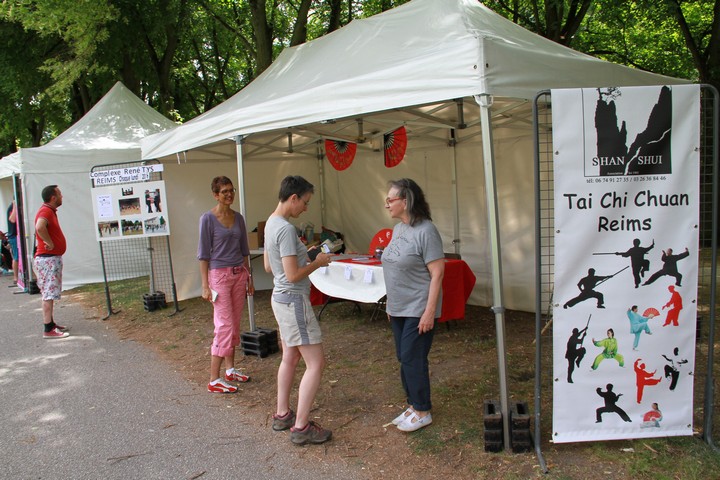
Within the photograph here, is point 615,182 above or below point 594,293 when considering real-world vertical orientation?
above

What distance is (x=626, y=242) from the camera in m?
2.77

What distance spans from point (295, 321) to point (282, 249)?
43cm

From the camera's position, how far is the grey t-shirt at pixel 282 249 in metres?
3.12

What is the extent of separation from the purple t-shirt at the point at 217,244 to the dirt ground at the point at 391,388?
1.06 metres

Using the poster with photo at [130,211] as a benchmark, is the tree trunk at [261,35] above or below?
above

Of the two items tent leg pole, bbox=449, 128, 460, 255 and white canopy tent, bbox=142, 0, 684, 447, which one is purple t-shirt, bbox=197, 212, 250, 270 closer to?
white canopy tent, bbox=142, 0, 684, 447

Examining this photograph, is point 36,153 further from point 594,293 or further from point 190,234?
point 594,293

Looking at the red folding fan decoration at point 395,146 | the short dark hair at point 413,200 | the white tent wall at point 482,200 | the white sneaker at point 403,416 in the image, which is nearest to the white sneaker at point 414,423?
the white sneaker at point 403,416

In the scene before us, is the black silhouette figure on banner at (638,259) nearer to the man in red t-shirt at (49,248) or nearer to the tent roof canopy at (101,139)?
the man in red t-shirt at (49,248)

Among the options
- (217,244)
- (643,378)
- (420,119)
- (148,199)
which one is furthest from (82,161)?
(643,378)

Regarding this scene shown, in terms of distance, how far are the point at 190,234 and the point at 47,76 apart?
8.64m

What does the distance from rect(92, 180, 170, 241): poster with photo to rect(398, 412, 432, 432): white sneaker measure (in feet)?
16.0

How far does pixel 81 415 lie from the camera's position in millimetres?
3984

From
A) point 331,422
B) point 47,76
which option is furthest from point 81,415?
point 47,76
